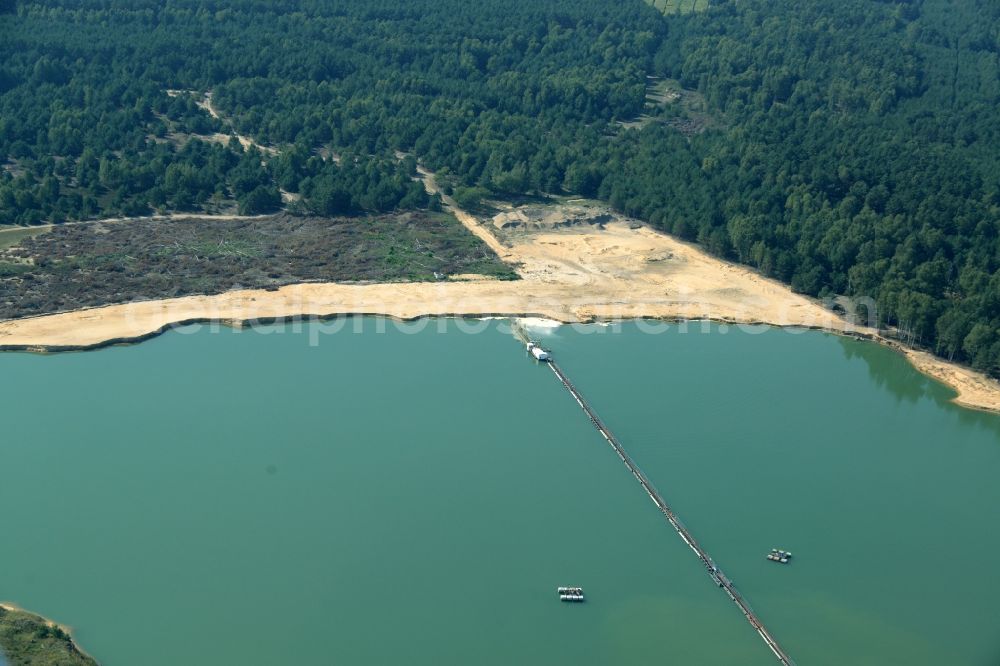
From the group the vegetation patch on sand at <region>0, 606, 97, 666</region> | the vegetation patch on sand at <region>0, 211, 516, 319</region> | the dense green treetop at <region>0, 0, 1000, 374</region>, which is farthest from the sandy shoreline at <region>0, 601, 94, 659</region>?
the dense green treetop at <region>0, 0, 1000, 374</region>

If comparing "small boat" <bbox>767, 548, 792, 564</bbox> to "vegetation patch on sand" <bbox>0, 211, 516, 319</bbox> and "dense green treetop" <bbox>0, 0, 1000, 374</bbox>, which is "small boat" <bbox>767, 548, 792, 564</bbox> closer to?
"dense green treetop" <bbox>0, 0, 1000, 374</bbox>

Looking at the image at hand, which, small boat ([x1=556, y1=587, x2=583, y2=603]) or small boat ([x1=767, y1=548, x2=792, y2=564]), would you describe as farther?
small boat ([x1=767, y1=548, x2=792, y2=564])

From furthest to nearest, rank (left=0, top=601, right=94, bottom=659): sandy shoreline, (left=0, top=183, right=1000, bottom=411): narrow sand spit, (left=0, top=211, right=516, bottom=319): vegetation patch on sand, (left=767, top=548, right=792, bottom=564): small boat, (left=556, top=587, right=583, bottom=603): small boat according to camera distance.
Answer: (left=0, top=211, right=516, bottom=319): vegetation patch on sand → (left=0, top=183, right=1000, bottom=411): narrow sand spit → (left=767, top=548, right=792, bottom=564): small boat → (left=556, top=587, right=583, bottom=603): small boat → (left=0, top=601, right=94, bottom=659): sandy shoreline

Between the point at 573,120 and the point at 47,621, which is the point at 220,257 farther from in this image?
Result: the point at 573,120

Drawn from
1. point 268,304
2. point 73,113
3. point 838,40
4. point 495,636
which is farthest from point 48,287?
point 838,40

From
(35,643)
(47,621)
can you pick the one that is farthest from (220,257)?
(35,643)

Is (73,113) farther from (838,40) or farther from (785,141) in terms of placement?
(838,40)

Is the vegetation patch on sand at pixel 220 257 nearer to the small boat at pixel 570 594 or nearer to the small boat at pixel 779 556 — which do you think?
the small boat at pixel 779 556
